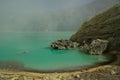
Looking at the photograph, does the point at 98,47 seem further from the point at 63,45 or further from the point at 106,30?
the point at 63,45

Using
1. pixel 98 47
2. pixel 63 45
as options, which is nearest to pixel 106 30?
pixel 98 47

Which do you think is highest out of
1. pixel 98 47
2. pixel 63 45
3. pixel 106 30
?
pixel 106 30

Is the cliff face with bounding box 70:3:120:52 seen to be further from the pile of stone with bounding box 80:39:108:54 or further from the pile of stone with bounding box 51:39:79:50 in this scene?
the pile of stone with bounding box 51:39:79:50

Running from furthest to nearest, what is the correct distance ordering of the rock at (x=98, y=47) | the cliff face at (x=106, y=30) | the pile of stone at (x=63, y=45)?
1. the pile of stone at (x=63, y=45)
2. the cliff face at (x=106, y=30)
3. the rock at (x=98, y=47)

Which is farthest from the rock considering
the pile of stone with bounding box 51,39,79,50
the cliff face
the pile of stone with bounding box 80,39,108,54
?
the pile of stone with bounding box 51,39,79,50

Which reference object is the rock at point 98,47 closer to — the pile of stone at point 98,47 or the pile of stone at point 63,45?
the pile of stone at point 98,47

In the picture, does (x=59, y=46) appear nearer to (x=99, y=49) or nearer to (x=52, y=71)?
(x=99, y=49)

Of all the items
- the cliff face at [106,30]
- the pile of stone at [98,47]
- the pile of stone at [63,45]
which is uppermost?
the cliff face at [106,30]

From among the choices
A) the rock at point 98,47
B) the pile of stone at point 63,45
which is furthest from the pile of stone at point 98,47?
the pile of stone at point 63,45
